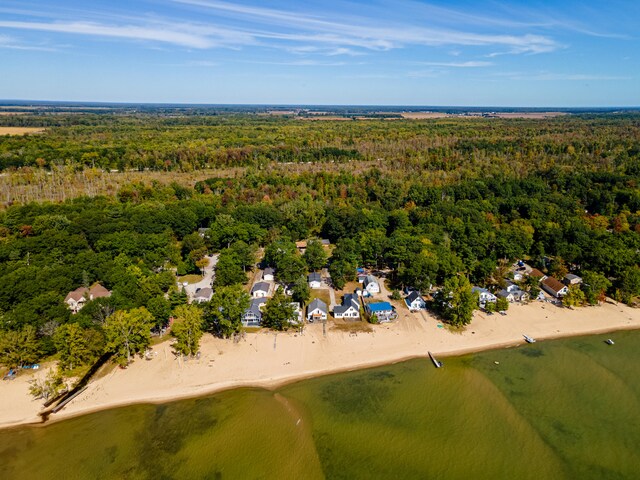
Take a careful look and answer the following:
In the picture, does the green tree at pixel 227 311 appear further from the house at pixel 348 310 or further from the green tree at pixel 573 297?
the green tree at pixel 573 297

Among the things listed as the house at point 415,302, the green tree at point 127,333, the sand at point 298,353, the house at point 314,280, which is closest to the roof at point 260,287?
the house at point 314,280

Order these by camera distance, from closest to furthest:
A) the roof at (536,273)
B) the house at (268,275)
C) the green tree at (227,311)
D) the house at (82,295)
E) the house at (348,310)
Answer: the green tree at (227,311), the house at (82,295), the house at (348,310), the roof at (536,273), the house at (268,275)

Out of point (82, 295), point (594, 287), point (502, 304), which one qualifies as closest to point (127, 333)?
point (82, 295)

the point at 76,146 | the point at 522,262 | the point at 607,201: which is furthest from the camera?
the point at 76,146

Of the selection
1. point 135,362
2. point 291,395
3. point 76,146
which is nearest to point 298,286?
point 291,395

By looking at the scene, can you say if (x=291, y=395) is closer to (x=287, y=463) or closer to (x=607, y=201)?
(x=287, y=463)
